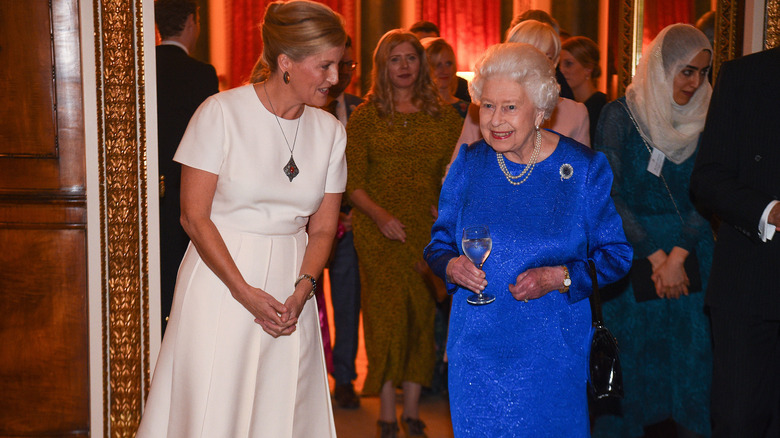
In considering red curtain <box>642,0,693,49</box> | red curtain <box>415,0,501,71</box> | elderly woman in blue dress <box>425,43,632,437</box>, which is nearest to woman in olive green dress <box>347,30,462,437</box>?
red curtain <box>642,0,693,49</box>

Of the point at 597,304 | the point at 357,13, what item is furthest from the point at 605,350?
the point at 357,13

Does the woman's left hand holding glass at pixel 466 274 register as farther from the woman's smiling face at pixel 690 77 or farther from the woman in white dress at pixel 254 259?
the woman's smiling face at pixel 690 77

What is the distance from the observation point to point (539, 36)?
3770mm

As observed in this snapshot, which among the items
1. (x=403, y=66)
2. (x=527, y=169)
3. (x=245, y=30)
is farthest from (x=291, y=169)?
(x=245, y=30)

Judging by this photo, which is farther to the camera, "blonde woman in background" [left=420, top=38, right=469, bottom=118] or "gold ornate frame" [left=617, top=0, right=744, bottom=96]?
"blonde woman in background" [left=420, top=38, right=469, bottom=118]

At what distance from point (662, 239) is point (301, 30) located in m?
1.93

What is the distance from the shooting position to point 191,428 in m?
2.57

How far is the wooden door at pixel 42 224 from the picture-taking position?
3645mm

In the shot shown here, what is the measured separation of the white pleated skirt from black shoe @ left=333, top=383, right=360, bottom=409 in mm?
2136

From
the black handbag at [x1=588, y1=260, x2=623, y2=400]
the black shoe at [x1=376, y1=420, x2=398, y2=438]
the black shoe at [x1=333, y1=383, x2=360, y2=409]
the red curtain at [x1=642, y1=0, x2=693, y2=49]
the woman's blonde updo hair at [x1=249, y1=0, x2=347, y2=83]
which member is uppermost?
the red curtain at [x1=642, y1=0, x2=693, y2=49]

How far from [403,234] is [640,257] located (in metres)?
1.14

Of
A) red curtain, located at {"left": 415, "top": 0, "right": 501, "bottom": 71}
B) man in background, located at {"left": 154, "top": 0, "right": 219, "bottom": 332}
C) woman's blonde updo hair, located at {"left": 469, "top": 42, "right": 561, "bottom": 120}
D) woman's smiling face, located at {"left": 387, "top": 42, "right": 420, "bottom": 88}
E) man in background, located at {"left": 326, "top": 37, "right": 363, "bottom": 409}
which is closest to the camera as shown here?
woman's blonde updo hair, located at {"left": 469, "top": 42, "right": 561, "bottom": 120}

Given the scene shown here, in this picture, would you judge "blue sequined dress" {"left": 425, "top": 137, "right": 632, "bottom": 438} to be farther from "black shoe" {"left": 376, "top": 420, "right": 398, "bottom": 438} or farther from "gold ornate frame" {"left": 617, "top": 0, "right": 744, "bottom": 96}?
"gold ornate frame" {"left": 617, "top": 0, "right": 744, "bottom": 96}

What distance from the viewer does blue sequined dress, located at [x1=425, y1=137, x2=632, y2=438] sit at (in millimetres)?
2518
